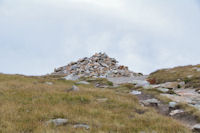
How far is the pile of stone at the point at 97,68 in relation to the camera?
37691 mm

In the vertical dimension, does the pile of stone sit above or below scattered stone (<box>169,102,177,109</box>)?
above

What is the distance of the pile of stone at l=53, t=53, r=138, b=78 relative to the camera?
124 ft

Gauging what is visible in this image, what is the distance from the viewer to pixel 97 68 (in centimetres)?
4000

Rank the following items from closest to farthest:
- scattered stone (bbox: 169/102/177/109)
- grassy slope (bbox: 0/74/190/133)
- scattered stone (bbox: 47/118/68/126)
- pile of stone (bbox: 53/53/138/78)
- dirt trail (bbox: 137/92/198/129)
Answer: grassy slope (bbox: 0/74/190/133) → scattered stone (bbox: 47/118/68/126) → dirt trail (bbox: 137/92/198/129) → scattered stone (bbox: 169/102/177/109) → pile of stone (bbox: 53/53/138/78)

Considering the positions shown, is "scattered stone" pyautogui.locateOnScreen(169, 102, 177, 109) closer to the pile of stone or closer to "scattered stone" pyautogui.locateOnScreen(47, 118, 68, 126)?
"scattered stone" pyautogui.locateOnScreen(47, 118, 68, 126)

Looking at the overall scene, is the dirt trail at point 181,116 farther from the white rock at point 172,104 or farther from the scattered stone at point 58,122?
the scattered stone at point 58,122

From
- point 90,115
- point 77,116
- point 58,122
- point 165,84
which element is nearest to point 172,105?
point 90,115

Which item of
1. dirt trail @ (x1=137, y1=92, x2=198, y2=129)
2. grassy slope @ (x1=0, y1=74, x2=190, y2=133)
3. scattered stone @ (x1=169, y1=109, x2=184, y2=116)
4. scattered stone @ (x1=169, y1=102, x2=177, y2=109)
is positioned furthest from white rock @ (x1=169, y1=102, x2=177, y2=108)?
grassy slope @ (x1=0, y1=74, x2=190, y2=133)

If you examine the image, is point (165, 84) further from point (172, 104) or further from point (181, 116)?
point (181, 116)

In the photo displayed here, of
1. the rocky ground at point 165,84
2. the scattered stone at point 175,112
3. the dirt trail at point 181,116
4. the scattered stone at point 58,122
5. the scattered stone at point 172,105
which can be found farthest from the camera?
the scattered stone at point 172,105

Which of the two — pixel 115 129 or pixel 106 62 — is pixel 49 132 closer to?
pixel 115 129

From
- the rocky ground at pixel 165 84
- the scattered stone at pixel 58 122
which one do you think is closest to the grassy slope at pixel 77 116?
the scattered stone at pixel 58 122

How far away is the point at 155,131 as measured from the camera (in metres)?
6.38

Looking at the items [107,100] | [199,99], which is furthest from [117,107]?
[199,99]
